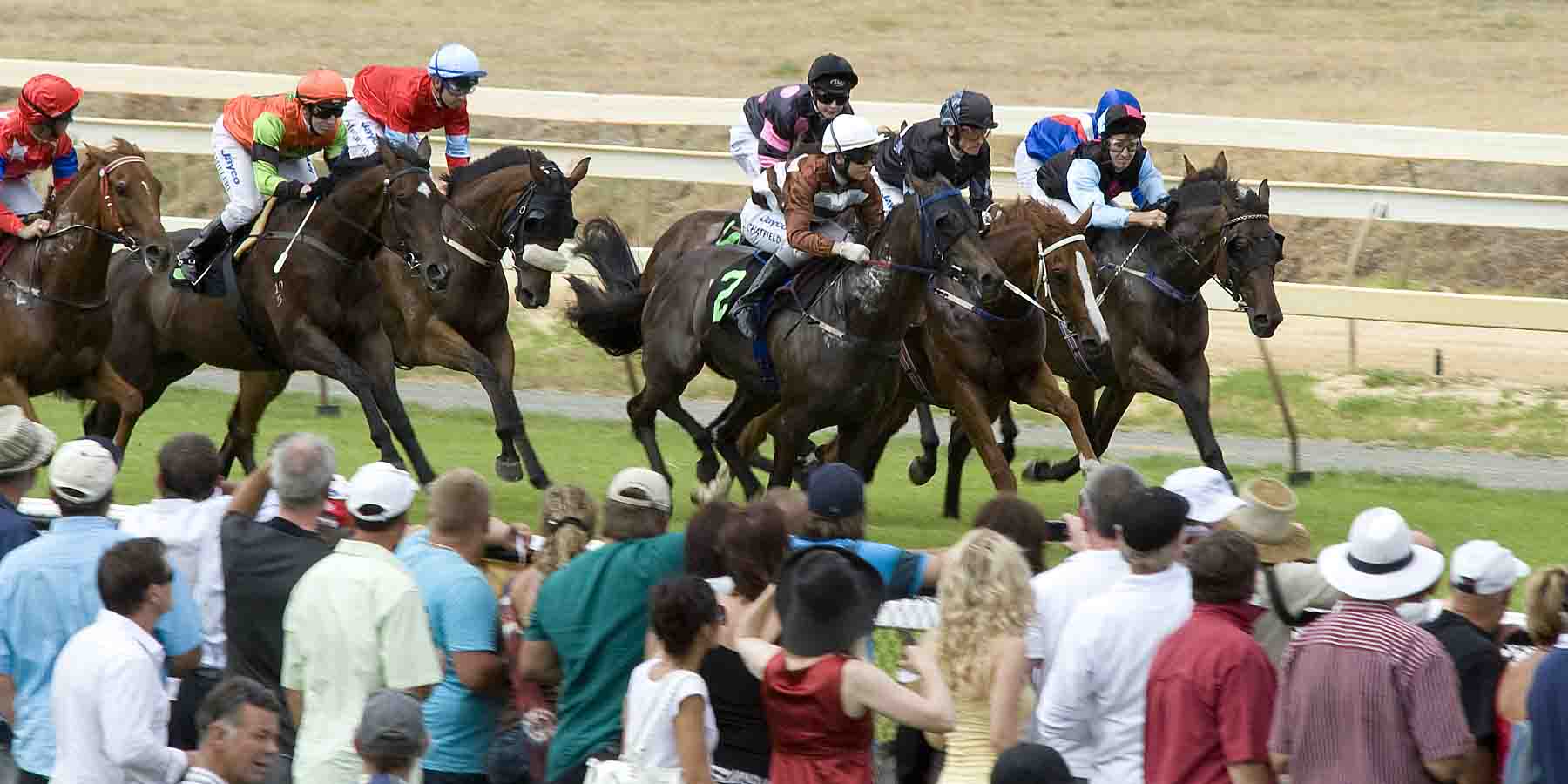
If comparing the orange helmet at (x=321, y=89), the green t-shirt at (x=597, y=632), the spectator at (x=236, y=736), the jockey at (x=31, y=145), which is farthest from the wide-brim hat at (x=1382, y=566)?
the jockey at (x=31, y=145)

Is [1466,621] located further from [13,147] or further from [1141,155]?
[13,147]

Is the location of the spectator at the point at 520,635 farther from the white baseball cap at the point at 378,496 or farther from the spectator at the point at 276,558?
the spectator at the point at 276,558

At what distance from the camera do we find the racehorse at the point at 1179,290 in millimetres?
11109

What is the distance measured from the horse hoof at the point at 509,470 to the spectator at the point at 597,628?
5130mm

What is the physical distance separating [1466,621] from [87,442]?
132 inches

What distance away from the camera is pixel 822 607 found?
487 cm

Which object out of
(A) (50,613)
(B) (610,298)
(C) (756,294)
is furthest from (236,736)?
(B) (610,298)

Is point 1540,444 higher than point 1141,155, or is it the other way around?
point 1141,155

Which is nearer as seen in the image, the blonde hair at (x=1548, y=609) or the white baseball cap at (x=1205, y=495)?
the blonde hair at (x=1548, y=609)

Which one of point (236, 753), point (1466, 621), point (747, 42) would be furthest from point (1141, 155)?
point (747, 42)

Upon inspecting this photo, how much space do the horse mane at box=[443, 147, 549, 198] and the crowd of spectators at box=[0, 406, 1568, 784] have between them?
571cm

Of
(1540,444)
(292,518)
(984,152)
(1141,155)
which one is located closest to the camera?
(292,518)

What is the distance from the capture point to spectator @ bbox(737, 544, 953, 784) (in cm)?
480

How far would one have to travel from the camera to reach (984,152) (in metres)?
10.7
